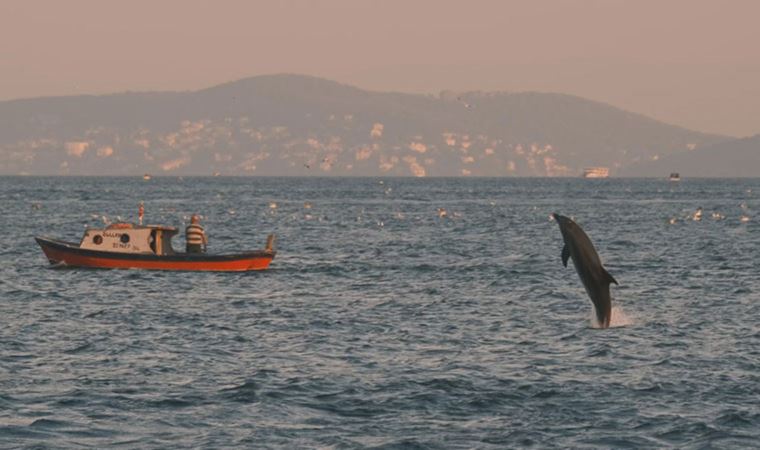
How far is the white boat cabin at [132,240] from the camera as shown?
59.7 m

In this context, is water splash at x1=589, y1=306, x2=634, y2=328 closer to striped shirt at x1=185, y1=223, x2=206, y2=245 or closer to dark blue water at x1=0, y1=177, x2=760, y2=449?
dark blue water at x1=0, y1=177, x2=760, y2=449

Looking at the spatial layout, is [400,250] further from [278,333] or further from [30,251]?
[278,333]

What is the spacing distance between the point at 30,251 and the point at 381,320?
3565cm

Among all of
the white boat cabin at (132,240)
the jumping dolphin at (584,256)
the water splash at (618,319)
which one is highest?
the jumping dolphin at (584,256)

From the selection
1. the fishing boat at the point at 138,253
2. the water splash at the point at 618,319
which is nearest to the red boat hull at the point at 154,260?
the fishing boat at the point at 138,253

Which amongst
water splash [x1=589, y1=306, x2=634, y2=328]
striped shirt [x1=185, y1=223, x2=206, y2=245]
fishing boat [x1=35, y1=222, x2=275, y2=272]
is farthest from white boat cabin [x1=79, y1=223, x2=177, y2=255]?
water splash [x1=589, y1=306, x2=634, y2=328]

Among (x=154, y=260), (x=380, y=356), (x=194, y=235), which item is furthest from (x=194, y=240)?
(x=380, y=356)

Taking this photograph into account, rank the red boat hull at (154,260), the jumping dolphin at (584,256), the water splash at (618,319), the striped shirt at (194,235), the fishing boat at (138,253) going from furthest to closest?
1. the striped shirt at (194,235)
2. the fishing boat at (138,253)
3. the red boat hull at (154,260)
4. the water splash at (618,319)
5. the jumping dolphin at (584,256)

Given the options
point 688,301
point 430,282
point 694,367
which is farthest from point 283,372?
point 430,282

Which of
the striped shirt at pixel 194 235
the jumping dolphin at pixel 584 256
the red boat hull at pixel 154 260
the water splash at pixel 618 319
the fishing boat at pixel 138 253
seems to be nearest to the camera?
the jumping dolphin at pixel 584 256

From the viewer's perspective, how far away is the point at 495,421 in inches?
1067

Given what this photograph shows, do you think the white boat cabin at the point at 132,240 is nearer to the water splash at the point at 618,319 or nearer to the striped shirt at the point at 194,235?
the striped shirt at the point at 194,235

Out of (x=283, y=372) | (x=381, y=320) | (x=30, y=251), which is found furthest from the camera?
(x=30, y=251)

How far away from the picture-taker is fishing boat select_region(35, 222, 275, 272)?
58.6 meters
